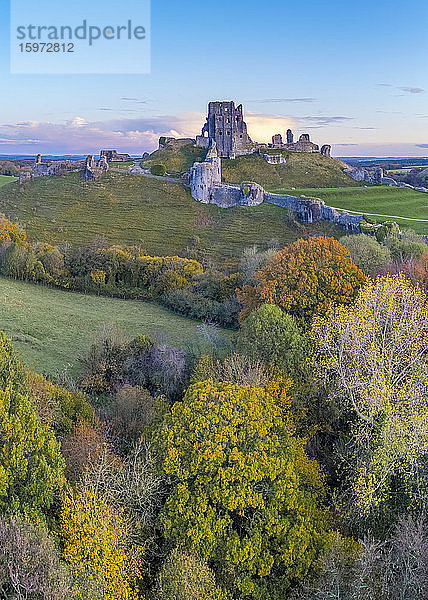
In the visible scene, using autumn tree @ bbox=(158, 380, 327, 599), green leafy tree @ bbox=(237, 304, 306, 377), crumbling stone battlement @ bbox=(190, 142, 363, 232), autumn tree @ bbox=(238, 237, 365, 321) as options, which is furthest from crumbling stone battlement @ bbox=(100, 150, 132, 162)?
autumn tree @ bbox=(158, 380, 327, 599)

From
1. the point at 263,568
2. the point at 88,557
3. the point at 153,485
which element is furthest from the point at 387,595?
the point at 88,557

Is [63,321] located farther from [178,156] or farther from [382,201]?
[178,156]

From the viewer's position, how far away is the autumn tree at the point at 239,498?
13820 millimetres

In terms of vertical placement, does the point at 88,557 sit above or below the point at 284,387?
below

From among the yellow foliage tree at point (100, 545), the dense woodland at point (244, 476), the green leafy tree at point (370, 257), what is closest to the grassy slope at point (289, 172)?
the green leafy tree at point (370, 257)

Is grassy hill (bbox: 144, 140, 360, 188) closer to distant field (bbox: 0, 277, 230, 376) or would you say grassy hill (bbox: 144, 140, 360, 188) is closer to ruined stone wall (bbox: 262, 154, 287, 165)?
ruined stone wall (bbox: 262, 154, 287, 165)

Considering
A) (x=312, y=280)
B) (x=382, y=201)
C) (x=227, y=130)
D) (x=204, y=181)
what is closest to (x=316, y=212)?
(x=382, y=201)

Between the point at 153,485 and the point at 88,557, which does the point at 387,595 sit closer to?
the point at 153,485

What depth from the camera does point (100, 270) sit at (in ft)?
159

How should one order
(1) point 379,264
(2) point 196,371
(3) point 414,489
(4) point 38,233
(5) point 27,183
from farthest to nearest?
(5) point 27,183
(4) point 38,233
(1) point 379,264
(2) point 196,371
(3) point 414,489

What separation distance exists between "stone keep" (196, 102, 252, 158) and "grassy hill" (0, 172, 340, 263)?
18.6 meters

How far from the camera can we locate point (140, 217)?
62.6 m

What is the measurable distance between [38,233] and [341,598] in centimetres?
5733

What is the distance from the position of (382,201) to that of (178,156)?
129 ft
